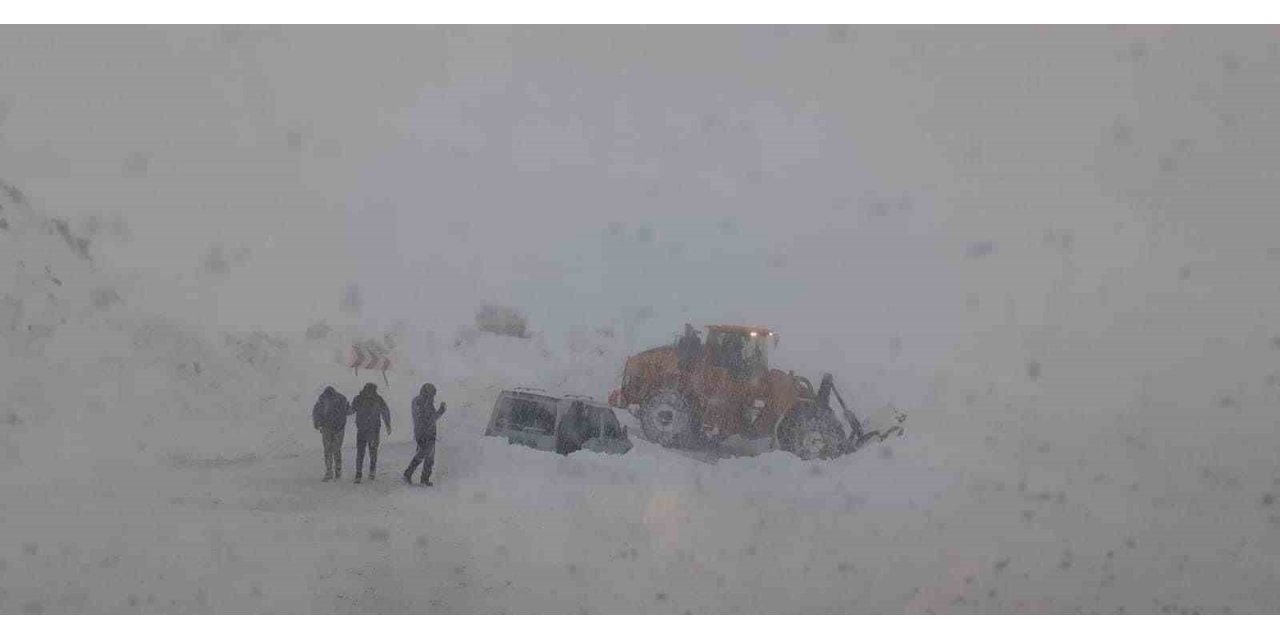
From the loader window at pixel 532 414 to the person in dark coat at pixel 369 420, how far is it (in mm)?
513

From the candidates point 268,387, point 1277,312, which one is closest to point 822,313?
point 1277,312

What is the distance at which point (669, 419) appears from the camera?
3945mm

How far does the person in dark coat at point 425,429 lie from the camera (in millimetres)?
3924

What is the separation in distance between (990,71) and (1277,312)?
1.58m

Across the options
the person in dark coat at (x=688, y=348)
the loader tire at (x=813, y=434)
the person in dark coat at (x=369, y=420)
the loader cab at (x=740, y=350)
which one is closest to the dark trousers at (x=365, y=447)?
the person in dark coat at (x=369, y=420)

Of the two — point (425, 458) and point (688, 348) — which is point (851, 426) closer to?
point (688, 348)

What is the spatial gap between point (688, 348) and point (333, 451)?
154 centimetres

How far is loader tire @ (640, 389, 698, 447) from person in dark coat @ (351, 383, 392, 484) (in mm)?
1076

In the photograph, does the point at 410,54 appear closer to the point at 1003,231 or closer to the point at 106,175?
the point at 106,175

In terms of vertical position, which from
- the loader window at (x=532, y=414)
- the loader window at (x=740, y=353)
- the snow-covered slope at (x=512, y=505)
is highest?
the loader window at (x=740, y=353)

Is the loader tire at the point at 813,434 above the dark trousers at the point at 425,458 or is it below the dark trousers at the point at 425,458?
above

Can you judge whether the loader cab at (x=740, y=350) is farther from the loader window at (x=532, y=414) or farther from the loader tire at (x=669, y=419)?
the loader window at (x=532, y=414)

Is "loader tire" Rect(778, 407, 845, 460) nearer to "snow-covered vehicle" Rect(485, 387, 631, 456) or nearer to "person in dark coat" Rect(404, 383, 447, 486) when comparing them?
"snow-covered vehicle" Rect(485, 387, 631, 456)

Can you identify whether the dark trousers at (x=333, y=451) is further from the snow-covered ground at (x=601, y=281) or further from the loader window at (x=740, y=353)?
the loader window at (x=740, y=353)
